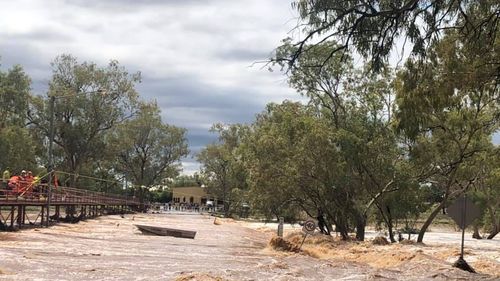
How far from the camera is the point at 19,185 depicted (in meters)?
33.9

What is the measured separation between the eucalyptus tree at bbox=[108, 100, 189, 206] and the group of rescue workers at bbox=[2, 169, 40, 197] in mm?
51386

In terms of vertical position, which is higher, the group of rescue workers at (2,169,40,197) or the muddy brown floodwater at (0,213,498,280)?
A: the group of rescue workers at (2,169,40,197)

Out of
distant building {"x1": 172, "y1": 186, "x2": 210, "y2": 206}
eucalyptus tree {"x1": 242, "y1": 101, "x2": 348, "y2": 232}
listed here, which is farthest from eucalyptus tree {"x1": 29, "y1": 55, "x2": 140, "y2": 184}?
distant building {"x1": 172, "y1": 186, "x2": 210, "y2": 206}

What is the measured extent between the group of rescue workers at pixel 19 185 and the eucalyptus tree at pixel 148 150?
51.4 metres

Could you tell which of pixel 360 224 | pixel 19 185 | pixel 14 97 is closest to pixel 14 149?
pixel 14 97

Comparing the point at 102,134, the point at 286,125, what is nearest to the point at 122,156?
the point at 102,134

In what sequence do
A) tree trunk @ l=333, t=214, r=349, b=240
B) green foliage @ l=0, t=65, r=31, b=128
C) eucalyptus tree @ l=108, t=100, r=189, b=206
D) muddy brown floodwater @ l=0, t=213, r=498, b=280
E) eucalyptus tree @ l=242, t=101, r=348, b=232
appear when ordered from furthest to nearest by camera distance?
eucalyptus tree @ l=108, t=100, r=189, b=206 → green foliage @ l=0, t=65, r=31, b=128 → tree trunk @ l=333, t=214, r=349, b=240 → eucalyptus tree @ l=242, t=101, r=348, b=232 → muddy brown floodwater @ l=0, t=213, r=498, b=280

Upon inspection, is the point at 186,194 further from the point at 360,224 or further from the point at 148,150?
the point at 360,224

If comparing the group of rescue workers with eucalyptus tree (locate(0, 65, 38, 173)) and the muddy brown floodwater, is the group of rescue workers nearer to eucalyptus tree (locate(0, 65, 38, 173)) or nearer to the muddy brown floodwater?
the muddy brown floodwater

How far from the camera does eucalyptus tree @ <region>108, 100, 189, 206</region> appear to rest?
91.1m

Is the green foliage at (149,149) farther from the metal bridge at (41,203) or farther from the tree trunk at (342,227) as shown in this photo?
the tree trunk at (342,227)

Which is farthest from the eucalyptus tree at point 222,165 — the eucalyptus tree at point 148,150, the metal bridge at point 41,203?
the metal bridge at point 41,203

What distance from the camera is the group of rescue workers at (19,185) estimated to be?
107 feet

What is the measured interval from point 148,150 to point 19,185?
201ft
